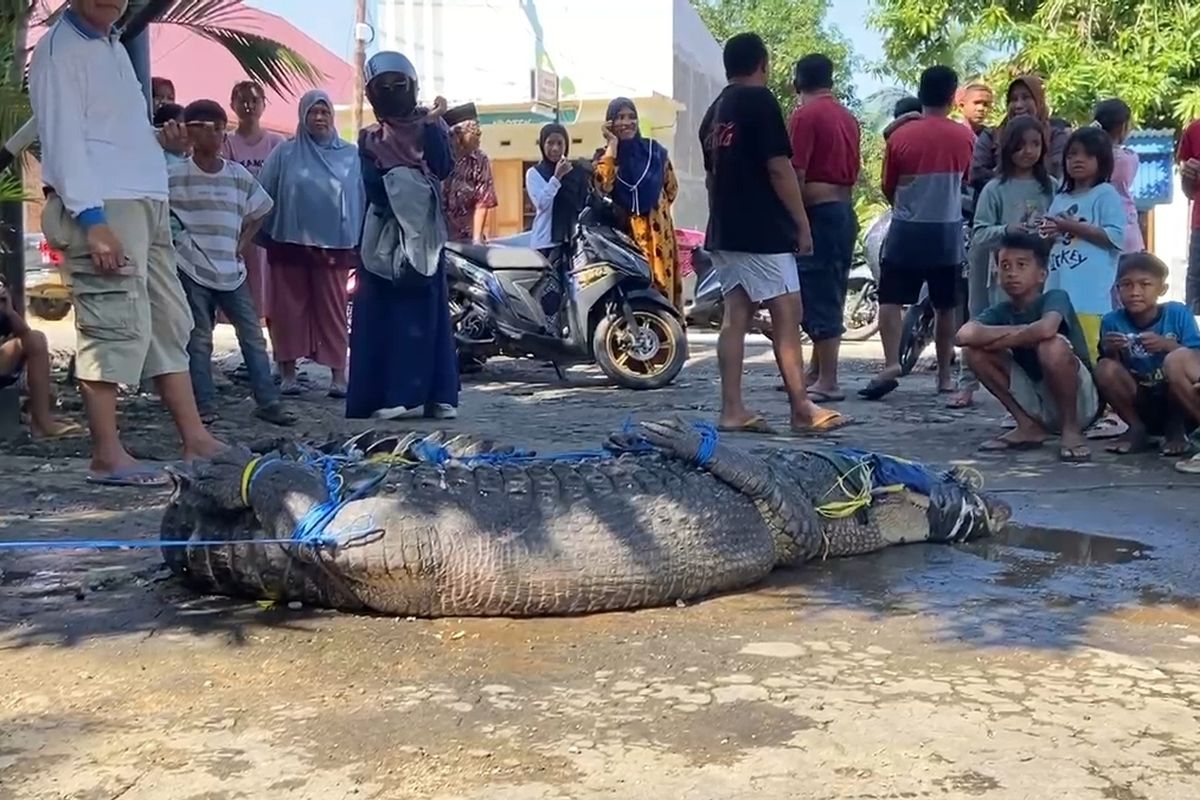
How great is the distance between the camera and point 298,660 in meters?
3.67

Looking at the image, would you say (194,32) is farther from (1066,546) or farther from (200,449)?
(1066,546)

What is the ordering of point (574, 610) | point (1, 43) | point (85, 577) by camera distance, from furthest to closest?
point (1, 43) → point (85, 577) → point (574, 610)

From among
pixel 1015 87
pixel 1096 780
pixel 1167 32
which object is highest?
pixel 1167 32

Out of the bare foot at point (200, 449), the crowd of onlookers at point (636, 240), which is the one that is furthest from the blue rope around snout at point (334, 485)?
the crowd of onlookers at point (636, 240)

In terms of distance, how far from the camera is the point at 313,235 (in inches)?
355

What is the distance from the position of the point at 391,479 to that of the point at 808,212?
506 centimetres

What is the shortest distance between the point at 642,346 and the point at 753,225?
2.66m

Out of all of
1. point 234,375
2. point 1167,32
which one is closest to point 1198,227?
point 234,375

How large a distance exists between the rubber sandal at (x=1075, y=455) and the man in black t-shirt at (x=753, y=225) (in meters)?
→ 1.22

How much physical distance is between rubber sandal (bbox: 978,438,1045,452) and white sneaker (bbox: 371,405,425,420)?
2983 millimetres

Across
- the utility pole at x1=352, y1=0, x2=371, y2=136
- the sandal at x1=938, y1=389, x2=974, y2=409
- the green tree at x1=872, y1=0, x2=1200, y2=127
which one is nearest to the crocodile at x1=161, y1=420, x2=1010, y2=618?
the sandal at x1=938, y1=389, x2=974, y2=409

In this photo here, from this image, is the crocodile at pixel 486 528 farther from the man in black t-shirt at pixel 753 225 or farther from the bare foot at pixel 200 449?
the man in black t-shirt at pixel 753 225

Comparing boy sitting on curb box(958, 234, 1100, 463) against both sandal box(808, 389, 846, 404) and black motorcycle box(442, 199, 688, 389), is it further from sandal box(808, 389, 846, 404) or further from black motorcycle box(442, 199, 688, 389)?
black motorcycle box(442, 199, 688, 389)

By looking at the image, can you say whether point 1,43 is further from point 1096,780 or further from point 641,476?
point 1096,780
